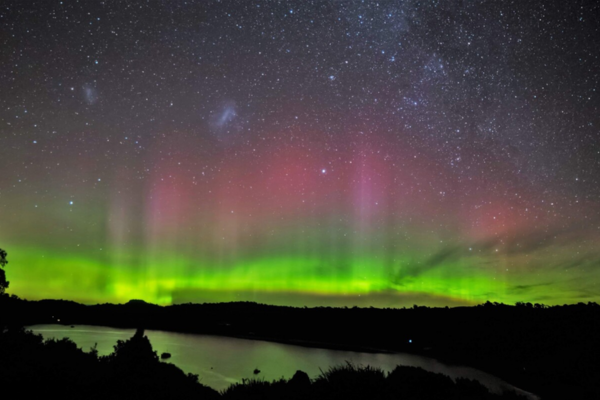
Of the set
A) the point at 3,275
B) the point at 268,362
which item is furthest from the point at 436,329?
the point at 3,275

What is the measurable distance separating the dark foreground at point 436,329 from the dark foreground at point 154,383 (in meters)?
4.90

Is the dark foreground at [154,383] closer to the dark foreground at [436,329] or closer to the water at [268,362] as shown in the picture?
the dark foreground at [436,329]

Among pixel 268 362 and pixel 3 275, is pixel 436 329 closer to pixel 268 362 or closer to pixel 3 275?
pixel 268 362

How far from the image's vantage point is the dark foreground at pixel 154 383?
8.51 m

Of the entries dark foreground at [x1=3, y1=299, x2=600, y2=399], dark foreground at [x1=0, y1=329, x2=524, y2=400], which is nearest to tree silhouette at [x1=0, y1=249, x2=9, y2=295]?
dark foreground at [x1=3, y1=299, x2=600, y2=399]

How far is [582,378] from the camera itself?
2366cm

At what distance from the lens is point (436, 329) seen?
5691 cm

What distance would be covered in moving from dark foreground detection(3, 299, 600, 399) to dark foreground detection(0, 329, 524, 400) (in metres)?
4.90

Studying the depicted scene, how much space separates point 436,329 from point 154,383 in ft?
178

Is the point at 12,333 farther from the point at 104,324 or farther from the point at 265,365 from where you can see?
the point at 104,324

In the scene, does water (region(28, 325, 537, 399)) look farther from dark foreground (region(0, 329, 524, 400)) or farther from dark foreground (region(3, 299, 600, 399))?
dark foreground (region(0, 329, 524, 400))

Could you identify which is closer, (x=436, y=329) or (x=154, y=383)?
(x=154, y=383)

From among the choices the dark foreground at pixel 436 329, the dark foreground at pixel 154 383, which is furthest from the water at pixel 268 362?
the dark foreground at pixel 154 383

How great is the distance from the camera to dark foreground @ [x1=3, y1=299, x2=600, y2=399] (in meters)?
28.4
